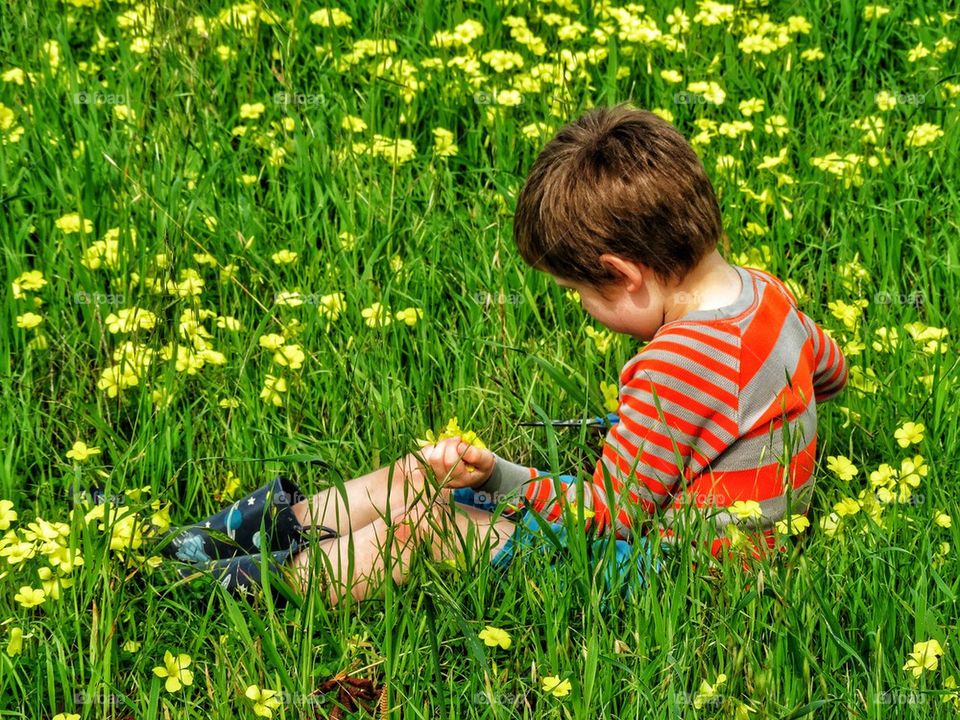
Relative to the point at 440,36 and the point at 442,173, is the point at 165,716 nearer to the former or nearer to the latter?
the point at 442,173

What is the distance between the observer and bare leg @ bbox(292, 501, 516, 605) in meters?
2.34

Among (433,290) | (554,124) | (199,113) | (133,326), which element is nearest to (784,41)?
(554,124)

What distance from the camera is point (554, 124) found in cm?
373

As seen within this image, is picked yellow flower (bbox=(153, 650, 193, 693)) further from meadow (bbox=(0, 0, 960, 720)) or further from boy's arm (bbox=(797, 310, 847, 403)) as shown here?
boy's arm (bbox=(797, 310, 847, 403))

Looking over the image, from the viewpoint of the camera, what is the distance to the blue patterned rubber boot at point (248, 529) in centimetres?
269

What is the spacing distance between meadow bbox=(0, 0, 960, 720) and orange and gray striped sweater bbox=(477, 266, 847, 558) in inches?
4.5

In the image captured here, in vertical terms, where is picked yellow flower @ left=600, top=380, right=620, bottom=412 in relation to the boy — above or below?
below

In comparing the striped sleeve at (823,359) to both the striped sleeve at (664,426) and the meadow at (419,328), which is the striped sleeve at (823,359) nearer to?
the meadow at (419,328)

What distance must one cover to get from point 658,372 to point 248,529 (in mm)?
1009

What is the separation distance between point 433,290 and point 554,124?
761 millimetres

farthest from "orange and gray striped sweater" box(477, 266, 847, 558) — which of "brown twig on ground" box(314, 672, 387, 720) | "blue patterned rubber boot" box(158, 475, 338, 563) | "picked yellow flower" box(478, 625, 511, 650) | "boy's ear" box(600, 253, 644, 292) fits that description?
"blue patterned rubber boot" box(158, 475, 338, 563)

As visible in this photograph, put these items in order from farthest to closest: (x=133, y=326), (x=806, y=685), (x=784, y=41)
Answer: (x=784, y=41)
(x=133, y=326)
(x=806, y=685)

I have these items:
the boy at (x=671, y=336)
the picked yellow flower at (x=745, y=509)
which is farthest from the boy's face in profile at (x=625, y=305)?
the picked yellow flower at (x=745, y=509)

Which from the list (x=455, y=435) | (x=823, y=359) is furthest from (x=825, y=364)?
(x=455, y=435)
